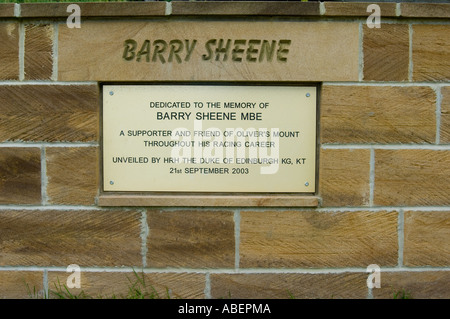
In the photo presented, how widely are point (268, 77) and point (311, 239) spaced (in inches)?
33.6

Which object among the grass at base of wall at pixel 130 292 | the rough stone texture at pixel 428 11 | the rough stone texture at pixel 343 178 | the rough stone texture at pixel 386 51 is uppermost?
the rough stone texture at pixel 428 11

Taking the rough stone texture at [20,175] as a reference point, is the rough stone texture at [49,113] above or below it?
above

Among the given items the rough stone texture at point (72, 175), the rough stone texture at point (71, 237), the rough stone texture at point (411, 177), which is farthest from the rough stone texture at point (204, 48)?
the rough stone texture at point (71, 237)

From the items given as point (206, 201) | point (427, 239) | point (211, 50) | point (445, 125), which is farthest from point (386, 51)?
point (206, 201)

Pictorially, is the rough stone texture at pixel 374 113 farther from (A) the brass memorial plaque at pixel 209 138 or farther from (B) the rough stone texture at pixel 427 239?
(B) the rough stone texture at pixel 427 239

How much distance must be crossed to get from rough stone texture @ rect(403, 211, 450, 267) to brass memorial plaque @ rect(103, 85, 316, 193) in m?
0.56

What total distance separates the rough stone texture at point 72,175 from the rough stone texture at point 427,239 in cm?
161

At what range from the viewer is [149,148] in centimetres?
252

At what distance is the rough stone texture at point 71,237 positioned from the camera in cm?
250

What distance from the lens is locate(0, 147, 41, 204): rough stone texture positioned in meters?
2.48

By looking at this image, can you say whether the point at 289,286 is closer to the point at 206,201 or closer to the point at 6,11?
the point at 206,201

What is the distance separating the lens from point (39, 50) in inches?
96.7

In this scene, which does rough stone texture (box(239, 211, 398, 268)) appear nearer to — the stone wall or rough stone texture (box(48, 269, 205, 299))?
the stone wall

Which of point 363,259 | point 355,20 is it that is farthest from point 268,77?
point 363,259
